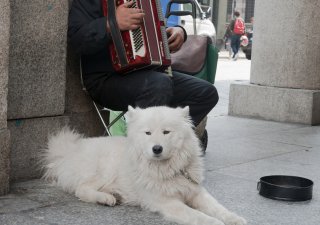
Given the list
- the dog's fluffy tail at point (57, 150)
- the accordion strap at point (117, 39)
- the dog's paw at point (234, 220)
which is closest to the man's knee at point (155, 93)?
the accordion strap at point (117, 39)

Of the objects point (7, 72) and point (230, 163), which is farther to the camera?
point (230, 163)

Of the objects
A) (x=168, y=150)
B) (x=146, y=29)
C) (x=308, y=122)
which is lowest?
(x=308, y=122)

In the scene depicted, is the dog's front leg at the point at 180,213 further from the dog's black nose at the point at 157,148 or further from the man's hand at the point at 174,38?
the man's hand at the point at 174,38

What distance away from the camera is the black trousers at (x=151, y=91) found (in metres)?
4.21

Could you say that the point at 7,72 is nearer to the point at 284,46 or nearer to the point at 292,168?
the point at 292,168

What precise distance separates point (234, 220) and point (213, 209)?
0.19 m

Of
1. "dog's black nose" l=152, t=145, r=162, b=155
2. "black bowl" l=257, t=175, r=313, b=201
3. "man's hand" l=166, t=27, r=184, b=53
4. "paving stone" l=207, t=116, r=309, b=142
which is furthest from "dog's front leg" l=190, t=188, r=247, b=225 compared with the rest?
"paving stone" l=207, t=116, r=309, b=142

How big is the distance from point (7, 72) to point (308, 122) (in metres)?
4.57

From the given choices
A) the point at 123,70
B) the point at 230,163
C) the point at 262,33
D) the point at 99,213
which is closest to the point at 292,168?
the point at 230,163

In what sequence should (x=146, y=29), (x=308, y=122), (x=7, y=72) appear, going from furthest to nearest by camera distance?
(x=308, y=122)
(x=146, y=29)
(x=7, y=72)

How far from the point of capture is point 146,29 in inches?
166

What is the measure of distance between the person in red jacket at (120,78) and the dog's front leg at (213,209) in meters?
0.83

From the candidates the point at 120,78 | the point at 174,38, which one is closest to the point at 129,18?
the point at 120,78

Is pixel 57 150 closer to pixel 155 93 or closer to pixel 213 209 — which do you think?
pixel 155 93
